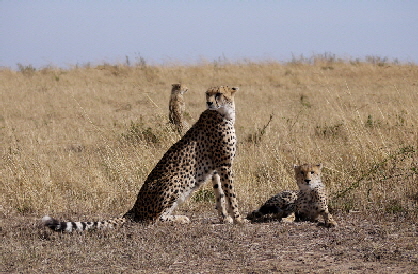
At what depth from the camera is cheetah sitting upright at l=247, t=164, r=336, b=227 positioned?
4.91 metres

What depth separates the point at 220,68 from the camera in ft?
61.0

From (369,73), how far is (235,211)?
12.8 meters

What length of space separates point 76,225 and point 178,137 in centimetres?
305

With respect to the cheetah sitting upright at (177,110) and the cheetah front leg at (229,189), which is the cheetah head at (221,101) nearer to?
the cheetah front leg at (229,189)

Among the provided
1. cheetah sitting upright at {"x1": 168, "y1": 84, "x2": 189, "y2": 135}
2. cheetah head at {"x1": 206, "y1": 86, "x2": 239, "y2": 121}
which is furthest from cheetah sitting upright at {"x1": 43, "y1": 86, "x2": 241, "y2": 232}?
cheetah sitting upright at {"x1": 168, "y1": 84, "x2": 189, "y2": 135}

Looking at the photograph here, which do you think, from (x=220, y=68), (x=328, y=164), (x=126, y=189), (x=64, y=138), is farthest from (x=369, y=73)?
(x=126, y=189)

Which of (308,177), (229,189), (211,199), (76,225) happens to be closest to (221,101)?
(229,189)

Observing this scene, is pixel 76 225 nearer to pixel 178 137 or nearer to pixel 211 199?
pixel 211 199

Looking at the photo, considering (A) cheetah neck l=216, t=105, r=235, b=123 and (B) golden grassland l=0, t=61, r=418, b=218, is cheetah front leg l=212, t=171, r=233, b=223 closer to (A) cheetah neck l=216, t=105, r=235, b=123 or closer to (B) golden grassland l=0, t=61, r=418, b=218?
(A) cheetah neck l=216, t=105, r=235, b=123

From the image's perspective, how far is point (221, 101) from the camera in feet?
16.7

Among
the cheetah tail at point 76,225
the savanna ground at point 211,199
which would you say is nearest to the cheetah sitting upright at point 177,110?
the savanna ground at point 211,199

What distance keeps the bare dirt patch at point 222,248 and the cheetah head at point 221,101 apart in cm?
88

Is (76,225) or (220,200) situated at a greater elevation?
(220,200)

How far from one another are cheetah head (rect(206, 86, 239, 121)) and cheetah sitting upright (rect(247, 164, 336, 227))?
0.70 metres
